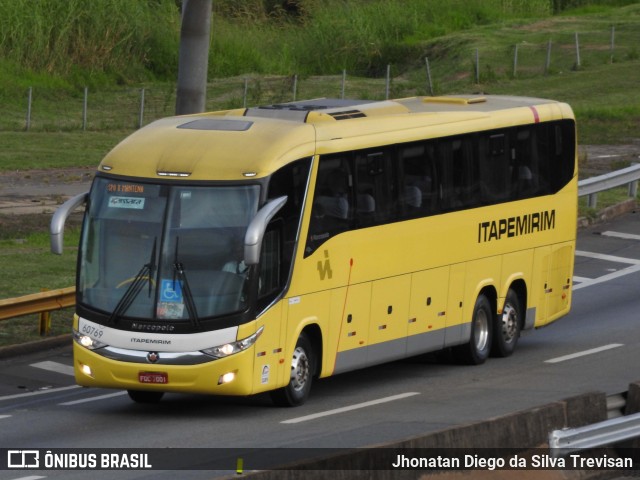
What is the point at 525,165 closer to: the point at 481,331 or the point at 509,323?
the point at 509,323

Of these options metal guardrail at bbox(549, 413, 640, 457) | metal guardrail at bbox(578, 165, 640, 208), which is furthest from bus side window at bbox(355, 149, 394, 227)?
metal guardrail at bbox(578, 165, 640, 208)

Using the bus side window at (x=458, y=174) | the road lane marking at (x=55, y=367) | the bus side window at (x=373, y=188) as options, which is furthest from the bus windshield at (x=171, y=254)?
the bus side window at (x=458, y=174)

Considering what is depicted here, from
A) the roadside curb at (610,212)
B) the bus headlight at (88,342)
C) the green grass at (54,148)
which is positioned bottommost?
the green grass at (54,148)

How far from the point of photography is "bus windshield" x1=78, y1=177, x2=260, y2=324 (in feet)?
53.8

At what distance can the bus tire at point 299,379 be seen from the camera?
17.3 metres

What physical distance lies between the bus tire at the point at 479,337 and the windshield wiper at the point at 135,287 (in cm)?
553

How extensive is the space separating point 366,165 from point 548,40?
42.5 metres

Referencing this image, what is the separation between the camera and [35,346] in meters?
21.2

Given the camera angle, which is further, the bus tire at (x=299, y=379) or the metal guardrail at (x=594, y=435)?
the bus tire at (x=299, y=379)

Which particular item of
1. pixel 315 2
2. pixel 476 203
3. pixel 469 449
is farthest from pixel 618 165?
pixel 315 2

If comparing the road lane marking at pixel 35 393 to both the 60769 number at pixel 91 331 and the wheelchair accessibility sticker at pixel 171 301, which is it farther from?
the wheelchair accessibility sticker at pixel 171 301

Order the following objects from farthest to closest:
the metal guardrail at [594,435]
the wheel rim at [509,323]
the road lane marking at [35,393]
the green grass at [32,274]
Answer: the green grass at [32,274]
the wheel rim at [509,323]
the road lane marking at [35,393]
the metal guardrail at [594,435]

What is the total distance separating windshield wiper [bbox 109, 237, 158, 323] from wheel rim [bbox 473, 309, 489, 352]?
18.7 feet

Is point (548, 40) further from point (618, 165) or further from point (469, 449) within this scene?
point (469, 449)
